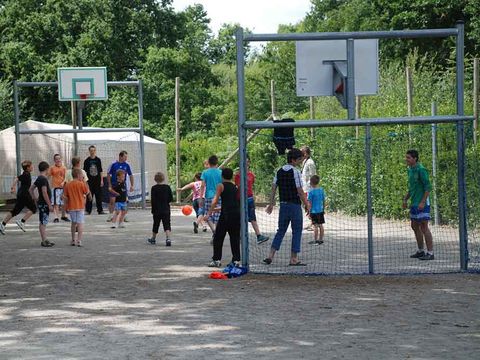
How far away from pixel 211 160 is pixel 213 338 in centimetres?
826

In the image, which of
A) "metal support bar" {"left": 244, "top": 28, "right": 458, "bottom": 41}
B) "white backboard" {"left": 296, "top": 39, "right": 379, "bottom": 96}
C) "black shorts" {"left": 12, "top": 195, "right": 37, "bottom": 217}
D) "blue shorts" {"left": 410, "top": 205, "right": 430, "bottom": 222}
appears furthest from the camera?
"black shorts" {"left": 12, "top": 195, "right": 37, "bottom": 217}

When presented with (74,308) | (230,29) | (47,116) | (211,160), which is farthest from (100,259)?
(230,29)

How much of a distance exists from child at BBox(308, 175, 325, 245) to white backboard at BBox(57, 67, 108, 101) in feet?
41.1

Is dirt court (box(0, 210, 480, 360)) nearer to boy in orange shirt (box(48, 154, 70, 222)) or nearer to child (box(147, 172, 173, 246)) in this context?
child (box(147, 172, 173, 246))

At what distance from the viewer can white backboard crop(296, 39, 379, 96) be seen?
13.4 meters

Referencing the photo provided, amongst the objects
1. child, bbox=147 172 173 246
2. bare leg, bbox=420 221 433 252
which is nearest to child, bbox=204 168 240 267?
bare leg, bbox=420 221 433 252

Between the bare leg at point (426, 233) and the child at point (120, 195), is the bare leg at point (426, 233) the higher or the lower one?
the lower one

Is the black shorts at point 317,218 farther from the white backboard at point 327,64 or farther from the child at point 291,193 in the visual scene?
the white backboard at point 327,64

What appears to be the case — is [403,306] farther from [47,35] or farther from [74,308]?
[47,35]

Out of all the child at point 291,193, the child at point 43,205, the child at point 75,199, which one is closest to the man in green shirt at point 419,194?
the child at point 291,193

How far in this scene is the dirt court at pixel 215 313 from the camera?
8641mm

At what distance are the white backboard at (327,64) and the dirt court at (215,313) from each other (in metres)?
2.63

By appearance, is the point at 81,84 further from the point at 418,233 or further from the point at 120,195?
the point at 418,233

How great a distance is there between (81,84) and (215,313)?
19333 mm
